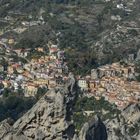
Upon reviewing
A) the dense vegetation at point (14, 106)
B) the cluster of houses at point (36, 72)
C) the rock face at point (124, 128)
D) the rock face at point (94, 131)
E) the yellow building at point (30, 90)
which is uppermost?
the rock face at point (94, 131)

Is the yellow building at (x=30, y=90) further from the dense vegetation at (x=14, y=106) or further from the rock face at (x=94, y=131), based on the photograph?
the rock face at (x=94, y=131)

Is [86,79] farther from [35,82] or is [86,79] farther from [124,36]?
[124,36]

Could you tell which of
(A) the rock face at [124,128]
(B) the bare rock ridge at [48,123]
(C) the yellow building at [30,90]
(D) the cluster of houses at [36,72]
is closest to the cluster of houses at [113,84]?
(D) the cluster of houses at [36,72]

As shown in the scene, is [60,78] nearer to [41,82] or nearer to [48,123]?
[41,82]

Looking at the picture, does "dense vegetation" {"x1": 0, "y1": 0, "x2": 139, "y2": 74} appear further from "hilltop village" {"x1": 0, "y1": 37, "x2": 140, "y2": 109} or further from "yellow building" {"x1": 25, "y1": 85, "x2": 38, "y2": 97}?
"yellow building" {"x1": 25, "y1": 85, "x2": 38, "y2": 97}

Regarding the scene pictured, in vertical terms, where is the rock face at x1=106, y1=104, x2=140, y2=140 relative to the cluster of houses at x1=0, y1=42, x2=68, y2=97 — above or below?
above

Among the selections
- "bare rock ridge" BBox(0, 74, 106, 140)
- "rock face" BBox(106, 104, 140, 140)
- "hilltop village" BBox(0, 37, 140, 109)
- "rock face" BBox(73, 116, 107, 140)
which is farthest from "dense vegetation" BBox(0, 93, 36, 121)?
"bare rock ridge" BBox(0, 74, 106, 140)
